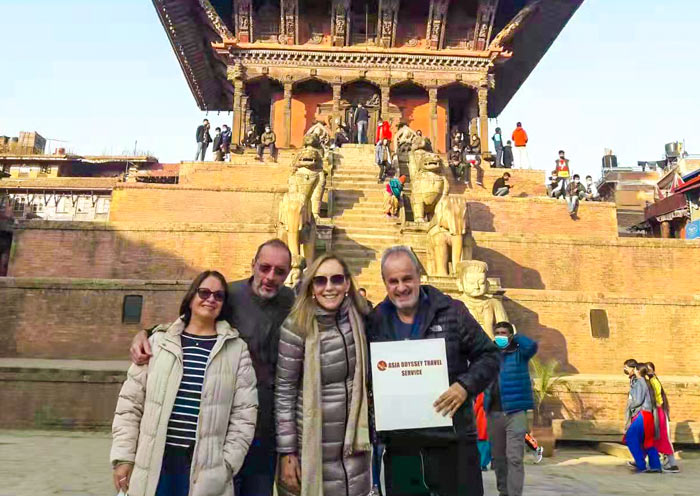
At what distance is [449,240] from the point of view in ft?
39.1

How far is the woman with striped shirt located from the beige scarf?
0.38 metres

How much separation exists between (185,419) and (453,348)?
4.71 ft

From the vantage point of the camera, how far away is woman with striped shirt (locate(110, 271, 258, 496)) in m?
3.04

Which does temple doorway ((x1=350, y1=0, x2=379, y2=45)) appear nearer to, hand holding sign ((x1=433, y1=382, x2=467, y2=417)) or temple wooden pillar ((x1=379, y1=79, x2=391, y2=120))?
temple wooden pillar ((x1=379, y1=79, x2=391, y2=120))

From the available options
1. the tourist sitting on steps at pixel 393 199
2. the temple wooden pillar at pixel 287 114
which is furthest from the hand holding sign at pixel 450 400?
the temple wooden pillar at pixel 287 114

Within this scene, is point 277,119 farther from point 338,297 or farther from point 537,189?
point 338,297

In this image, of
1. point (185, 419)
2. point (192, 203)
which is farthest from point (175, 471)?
point (192, 203)

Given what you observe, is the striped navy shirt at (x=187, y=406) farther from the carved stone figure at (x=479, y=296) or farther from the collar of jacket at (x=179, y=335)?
the carved stone figure at (x=479, y=296)

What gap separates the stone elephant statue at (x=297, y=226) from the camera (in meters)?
11.8

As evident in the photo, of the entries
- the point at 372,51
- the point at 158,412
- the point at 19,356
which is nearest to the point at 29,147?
the point at 372,51

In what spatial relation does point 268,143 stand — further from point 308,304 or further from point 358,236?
point 308,304

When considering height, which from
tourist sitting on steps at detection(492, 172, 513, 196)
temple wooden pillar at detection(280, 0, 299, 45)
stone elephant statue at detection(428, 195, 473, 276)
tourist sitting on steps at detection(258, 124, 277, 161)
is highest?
temple wooden pillar at detection(280, 0, 299, 45)

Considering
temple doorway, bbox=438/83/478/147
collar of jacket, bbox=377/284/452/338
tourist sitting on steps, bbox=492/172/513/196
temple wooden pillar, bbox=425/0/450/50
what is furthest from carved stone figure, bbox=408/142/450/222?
temple wooden pillar, bbox=425/0/450/50

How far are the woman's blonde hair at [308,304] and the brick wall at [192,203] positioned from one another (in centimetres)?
1438
